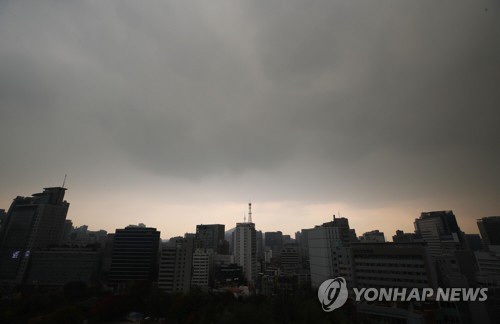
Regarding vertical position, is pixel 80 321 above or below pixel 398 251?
below

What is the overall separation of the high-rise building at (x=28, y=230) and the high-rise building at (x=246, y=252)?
67.2m

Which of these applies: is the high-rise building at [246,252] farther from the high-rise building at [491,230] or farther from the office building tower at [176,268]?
the high-rise building at [491,230]

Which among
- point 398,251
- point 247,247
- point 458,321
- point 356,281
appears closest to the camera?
point 458,321

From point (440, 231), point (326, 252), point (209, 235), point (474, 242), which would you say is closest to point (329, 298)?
point (326, 252)

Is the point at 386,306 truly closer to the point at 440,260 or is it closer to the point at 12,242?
the point at 440,260

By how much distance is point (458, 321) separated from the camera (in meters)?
23.6

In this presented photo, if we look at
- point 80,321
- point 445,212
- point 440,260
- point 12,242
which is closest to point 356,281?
point 440,260

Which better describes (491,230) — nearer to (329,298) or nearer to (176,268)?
(329,298)

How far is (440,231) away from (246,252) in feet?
308

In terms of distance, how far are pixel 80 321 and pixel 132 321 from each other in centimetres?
772

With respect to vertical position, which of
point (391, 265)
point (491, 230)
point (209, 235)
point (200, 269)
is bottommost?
point (200, 269)

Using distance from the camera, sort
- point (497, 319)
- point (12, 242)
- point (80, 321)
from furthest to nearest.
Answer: point (12, 242) → point (80, 321) → point (497, 319)

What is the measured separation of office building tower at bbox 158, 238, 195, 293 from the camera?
6412 centimetres

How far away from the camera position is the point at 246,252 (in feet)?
309
